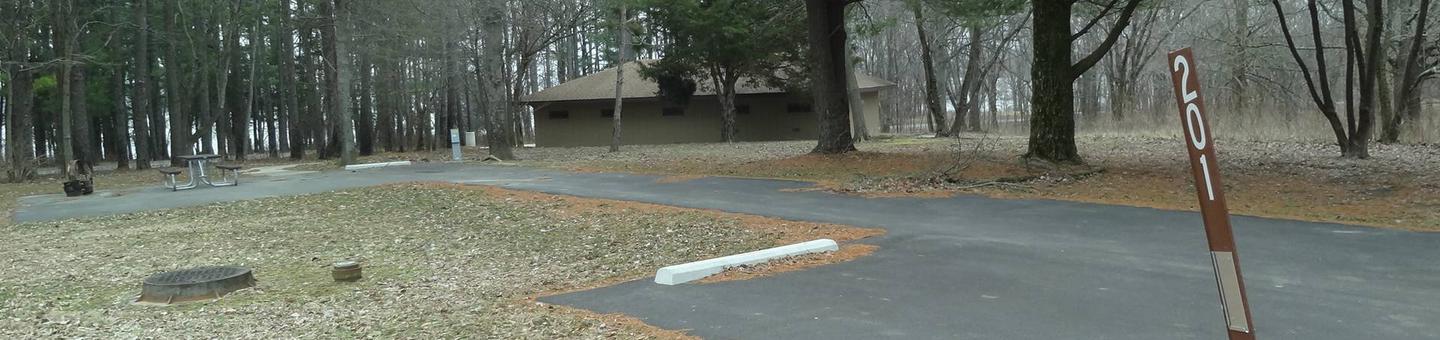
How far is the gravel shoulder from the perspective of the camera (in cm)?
1023

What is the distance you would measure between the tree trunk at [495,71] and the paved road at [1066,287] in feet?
56.8

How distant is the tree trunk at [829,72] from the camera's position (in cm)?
1988

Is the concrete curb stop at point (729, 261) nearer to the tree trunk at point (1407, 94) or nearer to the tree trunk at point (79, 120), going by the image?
the tree trunk at point (1407, 94)

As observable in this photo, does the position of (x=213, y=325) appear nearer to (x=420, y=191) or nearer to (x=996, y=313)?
(x=996, y=313)

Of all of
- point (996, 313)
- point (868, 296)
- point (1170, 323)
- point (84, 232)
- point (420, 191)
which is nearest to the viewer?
point (1170, 323)

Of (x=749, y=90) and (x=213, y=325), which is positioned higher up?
(x=749, y=90)

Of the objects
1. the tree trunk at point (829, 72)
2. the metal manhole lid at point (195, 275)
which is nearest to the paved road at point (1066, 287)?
the metal manhole lid at point (195, 275)

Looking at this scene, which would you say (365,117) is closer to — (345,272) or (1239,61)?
(1239,61)

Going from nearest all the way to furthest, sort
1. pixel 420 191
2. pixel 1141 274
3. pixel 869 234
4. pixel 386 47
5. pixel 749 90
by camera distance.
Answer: pixel 1141 274, pixel 869 234, pixel 420 191, pixel 386 47, pixel 749 90

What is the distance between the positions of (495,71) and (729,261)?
772 inches

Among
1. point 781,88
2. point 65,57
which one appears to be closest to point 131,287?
point 65,57

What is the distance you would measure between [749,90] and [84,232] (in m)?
26.7

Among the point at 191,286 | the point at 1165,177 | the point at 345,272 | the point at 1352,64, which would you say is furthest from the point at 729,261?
the point at 1352,64

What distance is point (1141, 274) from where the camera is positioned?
6641 millimetres
